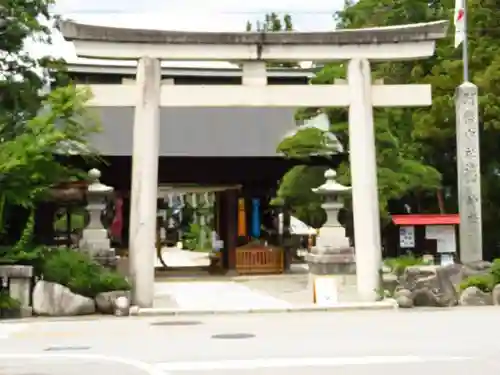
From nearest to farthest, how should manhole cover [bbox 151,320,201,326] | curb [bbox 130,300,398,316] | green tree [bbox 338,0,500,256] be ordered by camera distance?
manhole cover [bbox 151,320,201,326], curb [bbox 130,300,398,316], green tree [bbox 338,0,500,256]

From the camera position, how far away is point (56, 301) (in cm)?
1695

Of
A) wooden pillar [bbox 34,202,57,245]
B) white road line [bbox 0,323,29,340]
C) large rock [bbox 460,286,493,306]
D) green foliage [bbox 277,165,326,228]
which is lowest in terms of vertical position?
white road line [bbox 0,323,29,340]

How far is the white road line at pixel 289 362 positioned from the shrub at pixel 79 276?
7.09 m

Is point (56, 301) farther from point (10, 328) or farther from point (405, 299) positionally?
point (405, 299)

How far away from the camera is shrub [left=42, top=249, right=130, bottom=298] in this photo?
679 inches

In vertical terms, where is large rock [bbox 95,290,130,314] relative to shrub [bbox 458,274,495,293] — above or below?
below

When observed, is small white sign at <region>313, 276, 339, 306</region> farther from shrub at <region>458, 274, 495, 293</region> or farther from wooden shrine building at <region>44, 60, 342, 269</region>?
wooden shrine building at <region>44, 60, 342, 269</region>

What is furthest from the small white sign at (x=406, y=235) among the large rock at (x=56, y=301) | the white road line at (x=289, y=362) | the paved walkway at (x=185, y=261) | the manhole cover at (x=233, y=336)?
the paved walkway at (x=185, y=261)

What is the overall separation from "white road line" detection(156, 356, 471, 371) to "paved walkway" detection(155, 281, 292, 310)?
7478mm

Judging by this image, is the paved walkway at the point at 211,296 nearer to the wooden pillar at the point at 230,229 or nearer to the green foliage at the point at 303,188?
the green foliage at the point at 303,188

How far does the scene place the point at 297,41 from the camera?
18.8 m

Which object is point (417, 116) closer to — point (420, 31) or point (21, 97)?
point (420, 31)

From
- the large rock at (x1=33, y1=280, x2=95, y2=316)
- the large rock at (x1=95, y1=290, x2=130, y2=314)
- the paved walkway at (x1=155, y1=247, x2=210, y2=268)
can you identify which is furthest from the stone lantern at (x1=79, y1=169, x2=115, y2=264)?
the paved walkway at (x1=155, y1=247, x2=210, y2=268)

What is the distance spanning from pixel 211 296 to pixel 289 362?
1156cm
